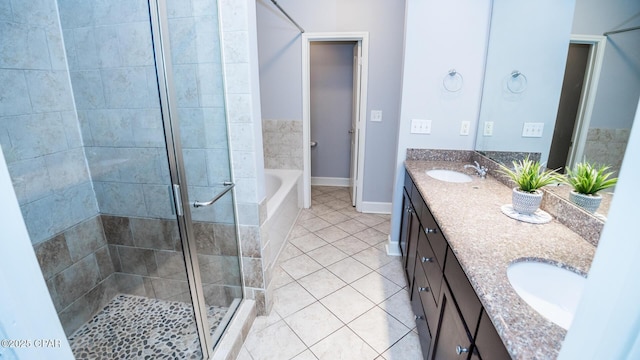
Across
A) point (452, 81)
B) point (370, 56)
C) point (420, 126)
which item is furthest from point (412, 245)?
point (370, 56)

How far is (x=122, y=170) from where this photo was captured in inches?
69.9

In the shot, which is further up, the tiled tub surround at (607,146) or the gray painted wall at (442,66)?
the gray painted wall at (442,66)

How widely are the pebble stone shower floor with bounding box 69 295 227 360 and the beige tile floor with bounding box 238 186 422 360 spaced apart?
0.33 meters

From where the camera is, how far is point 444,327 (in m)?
1.19

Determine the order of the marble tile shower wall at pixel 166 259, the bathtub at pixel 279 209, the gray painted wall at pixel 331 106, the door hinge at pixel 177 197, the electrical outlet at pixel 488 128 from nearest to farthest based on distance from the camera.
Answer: the door hinge at pixel 177 197, the marble tile shower wall at pixel 166 259, the bathtub at pixel 279 209, the electrical outlet at pixel 488 128, the gray painted wall at pixel 331 106

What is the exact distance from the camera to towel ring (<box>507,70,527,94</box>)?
1.88m

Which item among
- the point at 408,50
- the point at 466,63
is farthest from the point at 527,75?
the point at 408,50

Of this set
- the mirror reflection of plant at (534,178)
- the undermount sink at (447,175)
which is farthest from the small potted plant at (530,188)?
the undermount sink at (447,175)

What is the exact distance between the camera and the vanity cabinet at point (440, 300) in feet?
2.83

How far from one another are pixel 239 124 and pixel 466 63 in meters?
1.81

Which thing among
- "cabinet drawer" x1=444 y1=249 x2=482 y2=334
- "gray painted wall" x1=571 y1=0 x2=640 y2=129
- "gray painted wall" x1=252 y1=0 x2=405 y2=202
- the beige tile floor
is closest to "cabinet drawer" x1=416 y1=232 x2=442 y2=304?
"cabinet drawer" x1=444 y1=249 x2=482 y2=334

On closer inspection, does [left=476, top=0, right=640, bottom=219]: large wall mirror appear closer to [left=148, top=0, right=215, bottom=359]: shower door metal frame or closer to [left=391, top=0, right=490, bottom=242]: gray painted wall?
[left=391, top=0, right=490, bottom=242]: gray painted wall

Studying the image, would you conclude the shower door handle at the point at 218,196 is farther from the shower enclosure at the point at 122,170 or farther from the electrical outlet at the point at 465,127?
the electrical outlet at the point at 465,127

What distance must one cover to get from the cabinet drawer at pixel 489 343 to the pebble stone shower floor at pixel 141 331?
4.43 feet
